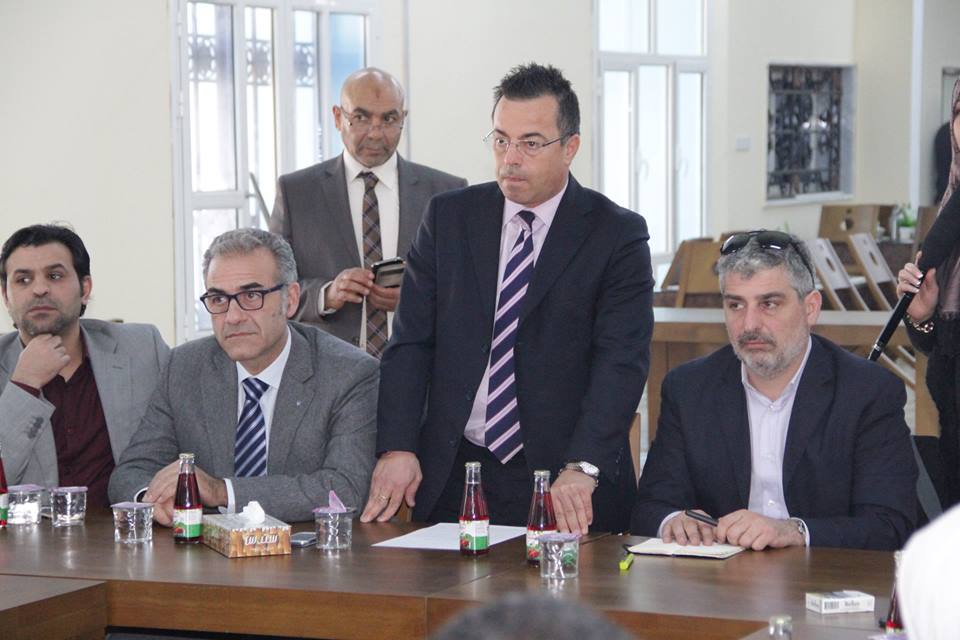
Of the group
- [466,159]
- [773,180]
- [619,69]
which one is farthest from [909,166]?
[466,159]

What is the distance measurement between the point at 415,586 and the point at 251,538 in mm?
472

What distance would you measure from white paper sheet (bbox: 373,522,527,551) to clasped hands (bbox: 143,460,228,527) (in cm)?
45

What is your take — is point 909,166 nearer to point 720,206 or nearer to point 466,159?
point 720,206

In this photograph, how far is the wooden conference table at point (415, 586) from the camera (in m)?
2.41

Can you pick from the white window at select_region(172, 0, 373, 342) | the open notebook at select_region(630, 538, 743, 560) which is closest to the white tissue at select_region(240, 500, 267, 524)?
the open notebook at select_region(630, 538, 743, 560)

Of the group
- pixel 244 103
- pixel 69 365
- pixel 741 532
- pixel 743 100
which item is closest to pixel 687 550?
pixel 741 532

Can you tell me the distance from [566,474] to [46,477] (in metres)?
1.46

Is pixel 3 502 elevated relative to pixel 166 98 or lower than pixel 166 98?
lower

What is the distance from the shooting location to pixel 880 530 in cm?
310

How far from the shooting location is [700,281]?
9102 millimetres

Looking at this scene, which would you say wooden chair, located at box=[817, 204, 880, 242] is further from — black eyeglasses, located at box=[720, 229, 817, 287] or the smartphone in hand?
black eyeglasses, located at box=[720, 229, 817, 287]

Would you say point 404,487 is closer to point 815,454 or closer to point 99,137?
point 815,454

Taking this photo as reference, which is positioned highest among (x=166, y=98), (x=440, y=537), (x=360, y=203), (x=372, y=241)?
(x=166, y=98)

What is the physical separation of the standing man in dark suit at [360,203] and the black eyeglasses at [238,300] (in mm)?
979
